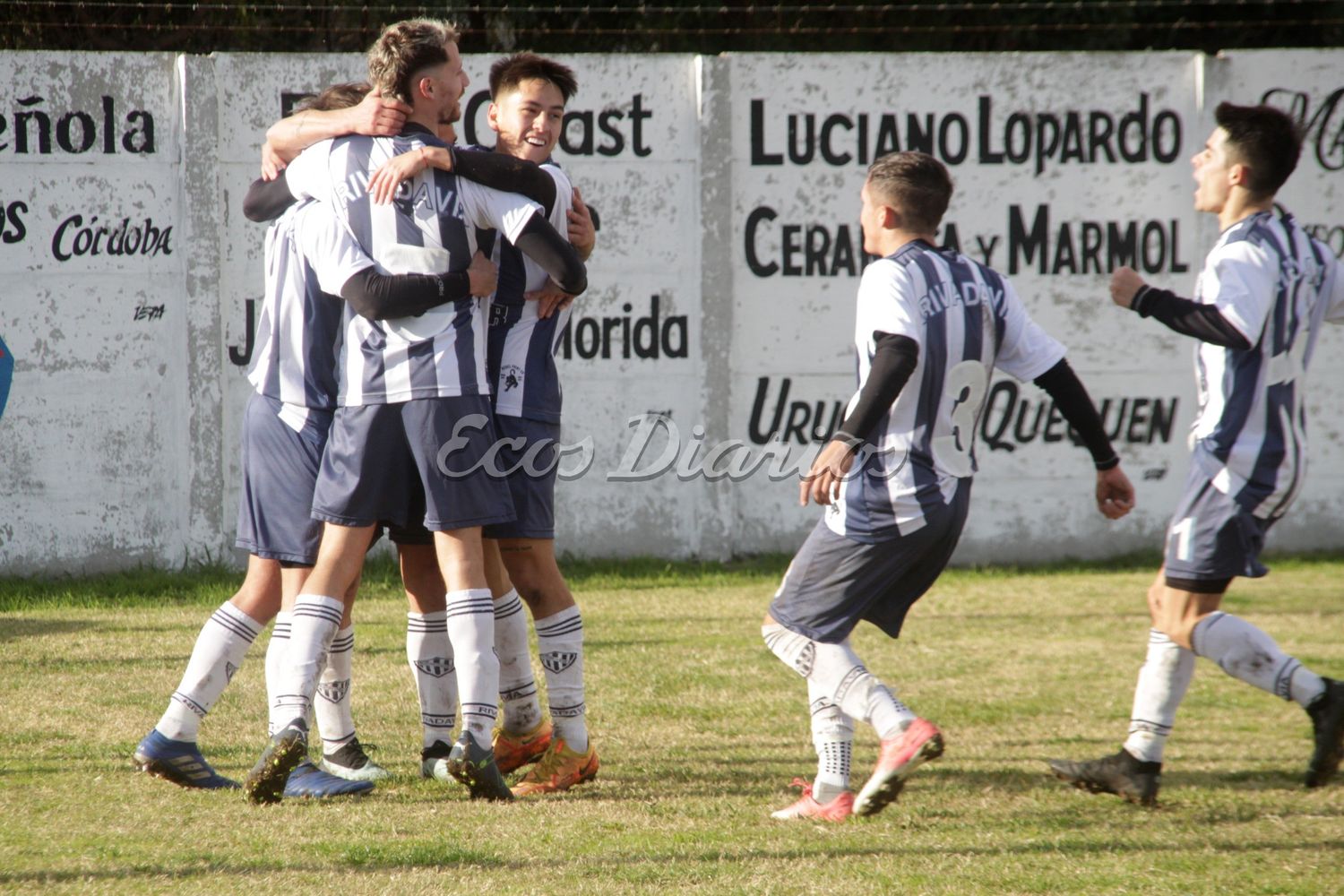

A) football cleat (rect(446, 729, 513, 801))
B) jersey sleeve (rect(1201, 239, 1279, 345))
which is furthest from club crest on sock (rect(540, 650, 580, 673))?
jersey sleeve (rect(1201, 239, 1279, 345))

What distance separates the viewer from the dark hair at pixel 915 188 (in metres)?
3.84

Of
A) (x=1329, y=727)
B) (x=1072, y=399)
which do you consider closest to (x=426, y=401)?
(x=1072, y=399)

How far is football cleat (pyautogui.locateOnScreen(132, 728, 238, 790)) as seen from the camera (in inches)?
158

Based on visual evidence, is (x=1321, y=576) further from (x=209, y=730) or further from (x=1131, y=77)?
(x=209, y=730)

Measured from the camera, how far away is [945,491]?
3.74 meters

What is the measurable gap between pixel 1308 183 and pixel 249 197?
7.30 metres

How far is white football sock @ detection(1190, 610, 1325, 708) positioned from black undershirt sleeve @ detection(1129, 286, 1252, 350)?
2.64 ft

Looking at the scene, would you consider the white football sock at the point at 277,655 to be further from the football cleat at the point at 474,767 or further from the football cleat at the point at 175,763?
the football cleat at the point at 474,767

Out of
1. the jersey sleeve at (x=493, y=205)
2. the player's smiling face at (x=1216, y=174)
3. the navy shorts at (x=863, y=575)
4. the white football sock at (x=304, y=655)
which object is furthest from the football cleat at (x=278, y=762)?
the player's smiling face at (x=1216, y=174)

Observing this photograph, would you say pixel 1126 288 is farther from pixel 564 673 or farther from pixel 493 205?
pixel 564 673

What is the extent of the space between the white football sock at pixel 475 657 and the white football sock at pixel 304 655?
13.0 inches

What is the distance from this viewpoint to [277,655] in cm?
394

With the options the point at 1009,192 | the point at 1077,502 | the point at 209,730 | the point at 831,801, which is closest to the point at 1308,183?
the point at 1009,192

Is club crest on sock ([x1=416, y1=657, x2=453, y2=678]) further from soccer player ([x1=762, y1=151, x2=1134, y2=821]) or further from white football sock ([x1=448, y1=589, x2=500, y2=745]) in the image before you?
soccer player ([x1=762, y1=151, x2=1134, y2=821])
